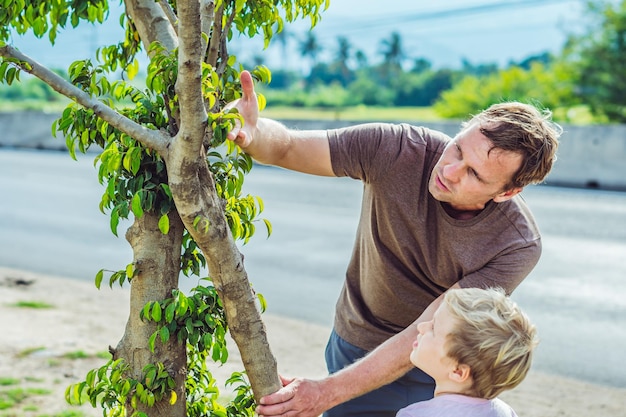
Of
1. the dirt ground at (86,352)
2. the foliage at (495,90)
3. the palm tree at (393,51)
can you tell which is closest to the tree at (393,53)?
the palm tree at (393,51)

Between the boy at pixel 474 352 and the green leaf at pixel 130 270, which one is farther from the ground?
the green leaf at pixel 130 270

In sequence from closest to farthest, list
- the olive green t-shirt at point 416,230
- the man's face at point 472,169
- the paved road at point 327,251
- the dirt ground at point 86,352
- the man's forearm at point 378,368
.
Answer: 1. the man's forearm at point 378,368
2. the man's face at point 472,169
3. the olive green t-shirt at point 416,230
4. the dirt ground at point 86,352
5. the paved road at point 327,251

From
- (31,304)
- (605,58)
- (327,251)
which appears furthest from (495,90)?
(31,304)

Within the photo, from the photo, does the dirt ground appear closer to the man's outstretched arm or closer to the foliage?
the man's outstretched arm

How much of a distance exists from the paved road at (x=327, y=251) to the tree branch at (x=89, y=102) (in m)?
4.20

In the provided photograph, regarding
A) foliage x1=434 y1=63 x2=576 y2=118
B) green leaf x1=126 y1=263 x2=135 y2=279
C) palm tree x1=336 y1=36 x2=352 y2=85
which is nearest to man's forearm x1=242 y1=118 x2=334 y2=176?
green leaf x1=126 y1=263 x2=135 y2=279

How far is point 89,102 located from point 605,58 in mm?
25079

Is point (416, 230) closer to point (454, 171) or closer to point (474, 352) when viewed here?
point (454, 171)

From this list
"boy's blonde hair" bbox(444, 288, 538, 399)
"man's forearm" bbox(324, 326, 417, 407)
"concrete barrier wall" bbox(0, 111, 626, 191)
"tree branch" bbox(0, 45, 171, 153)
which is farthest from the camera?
"concrete barrier wall" bbox(0, 111, 626, 191)

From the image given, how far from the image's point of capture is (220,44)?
2861 mm

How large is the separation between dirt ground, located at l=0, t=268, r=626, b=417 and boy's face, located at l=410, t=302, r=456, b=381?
2.70 metres

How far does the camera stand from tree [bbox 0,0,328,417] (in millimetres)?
2594

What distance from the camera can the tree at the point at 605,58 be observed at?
24766mm

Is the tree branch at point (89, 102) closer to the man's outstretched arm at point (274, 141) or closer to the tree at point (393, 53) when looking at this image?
the man's outstretched arm at point (274, 141)
